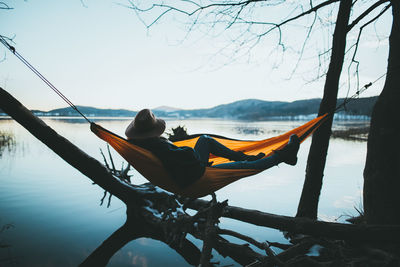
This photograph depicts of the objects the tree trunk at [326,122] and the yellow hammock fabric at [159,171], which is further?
the tree trunk at [326,122]

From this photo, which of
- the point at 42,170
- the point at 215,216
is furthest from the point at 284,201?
the point at 42,170

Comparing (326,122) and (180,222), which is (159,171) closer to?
(180,222)

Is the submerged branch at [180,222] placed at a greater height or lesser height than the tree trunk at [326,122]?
lesser

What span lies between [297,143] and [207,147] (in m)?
0.85

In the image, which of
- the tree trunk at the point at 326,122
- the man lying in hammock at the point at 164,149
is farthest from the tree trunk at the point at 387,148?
the man lying in hammock at the point at 164,149

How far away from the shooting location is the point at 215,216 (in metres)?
2.11

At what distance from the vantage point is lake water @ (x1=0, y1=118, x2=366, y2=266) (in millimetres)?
2998

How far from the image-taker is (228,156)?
2.21m

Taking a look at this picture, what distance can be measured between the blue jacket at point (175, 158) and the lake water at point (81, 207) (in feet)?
5.37

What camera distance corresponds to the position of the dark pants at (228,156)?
2066mm

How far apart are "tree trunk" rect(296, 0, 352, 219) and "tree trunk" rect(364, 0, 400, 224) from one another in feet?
1.57

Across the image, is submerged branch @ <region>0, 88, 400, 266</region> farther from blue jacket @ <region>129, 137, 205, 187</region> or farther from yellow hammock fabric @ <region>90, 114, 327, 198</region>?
blue jacket @ <region>129, 137, 205, 187</region>

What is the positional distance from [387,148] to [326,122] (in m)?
0.75

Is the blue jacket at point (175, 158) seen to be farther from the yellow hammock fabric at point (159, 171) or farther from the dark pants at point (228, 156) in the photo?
the dark pants at point (228, 156)
